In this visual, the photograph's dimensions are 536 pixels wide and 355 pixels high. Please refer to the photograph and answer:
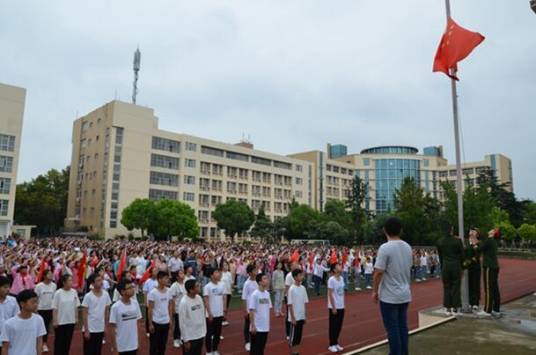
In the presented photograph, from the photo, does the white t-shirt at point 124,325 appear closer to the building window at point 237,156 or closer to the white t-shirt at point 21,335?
the white t-shirt at point 21,335

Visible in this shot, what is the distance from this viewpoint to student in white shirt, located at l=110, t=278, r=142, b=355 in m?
5.86

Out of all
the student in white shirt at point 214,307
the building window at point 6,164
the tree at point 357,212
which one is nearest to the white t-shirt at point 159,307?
the student in white shirt at point 214,307

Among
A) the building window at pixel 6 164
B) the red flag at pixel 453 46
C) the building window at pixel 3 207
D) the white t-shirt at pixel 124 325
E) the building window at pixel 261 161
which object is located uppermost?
the building window at pixel 261 161

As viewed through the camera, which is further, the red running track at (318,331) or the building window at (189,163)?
the building window at (189,163)

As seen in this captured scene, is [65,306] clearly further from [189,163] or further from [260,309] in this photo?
[189,163]

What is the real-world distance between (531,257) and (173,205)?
4102 cm

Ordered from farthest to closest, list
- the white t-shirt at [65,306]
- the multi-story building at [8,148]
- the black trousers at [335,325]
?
the multi-story building at [8,148] < the black trousers at [335,325] < the white t-shirt at [65,306]

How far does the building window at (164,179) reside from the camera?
208 feet

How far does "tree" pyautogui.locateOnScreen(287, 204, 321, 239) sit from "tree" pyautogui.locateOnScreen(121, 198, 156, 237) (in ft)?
66.1

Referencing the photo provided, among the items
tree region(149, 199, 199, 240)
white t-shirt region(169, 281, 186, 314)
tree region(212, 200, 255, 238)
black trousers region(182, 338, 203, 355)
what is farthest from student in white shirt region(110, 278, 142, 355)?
tree region(212, 200, 255, 238)

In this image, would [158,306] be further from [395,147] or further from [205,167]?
[395,147]

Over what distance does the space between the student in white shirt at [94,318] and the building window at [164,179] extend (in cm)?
5823

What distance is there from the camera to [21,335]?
475 centimetres

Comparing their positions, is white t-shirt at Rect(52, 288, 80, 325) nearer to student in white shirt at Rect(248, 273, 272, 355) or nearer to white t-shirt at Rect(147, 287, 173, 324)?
white t-shirt at Rect(147, 287, 173, 324)
